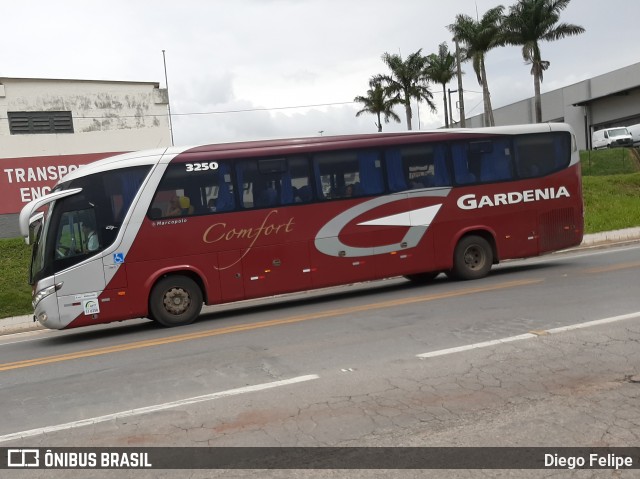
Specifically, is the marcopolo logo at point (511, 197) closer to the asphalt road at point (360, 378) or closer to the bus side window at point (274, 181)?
the asphalt road at point (360, 378)

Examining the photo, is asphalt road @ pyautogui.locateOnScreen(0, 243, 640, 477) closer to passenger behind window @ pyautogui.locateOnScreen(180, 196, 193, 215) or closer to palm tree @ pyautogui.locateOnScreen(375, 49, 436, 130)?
passenger behind window @ pyautogui.locateOnScreen(180, 196, 193, 215)

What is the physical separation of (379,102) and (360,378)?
50.5 m

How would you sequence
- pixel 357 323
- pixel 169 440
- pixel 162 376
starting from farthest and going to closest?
pixel 357 323 → pixel 162 376 → pixel 169 440

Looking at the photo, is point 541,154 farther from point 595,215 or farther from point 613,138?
point 613,138

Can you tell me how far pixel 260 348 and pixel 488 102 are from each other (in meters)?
39.6

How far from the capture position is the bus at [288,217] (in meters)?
11.7

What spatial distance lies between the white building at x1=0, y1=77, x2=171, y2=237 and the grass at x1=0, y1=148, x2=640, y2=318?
623 centimetres

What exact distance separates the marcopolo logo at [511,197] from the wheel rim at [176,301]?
617 centimetres

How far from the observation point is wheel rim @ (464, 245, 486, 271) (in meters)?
14.8

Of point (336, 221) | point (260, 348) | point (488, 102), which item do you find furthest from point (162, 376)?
point (488, 102)

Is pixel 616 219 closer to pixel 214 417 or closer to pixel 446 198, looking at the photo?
pixel 446 198

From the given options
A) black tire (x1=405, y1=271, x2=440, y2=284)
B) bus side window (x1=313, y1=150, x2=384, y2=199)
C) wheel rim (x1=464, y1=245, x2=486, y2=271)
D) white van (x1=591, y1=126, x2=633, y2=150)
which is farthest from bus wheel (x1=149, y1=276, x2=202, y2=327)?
white van (x1=591, y1=126, x2=633, y2=150)

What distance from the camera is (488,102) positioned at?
45188mm

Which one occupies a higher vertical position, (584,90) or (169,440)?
(584,90)
